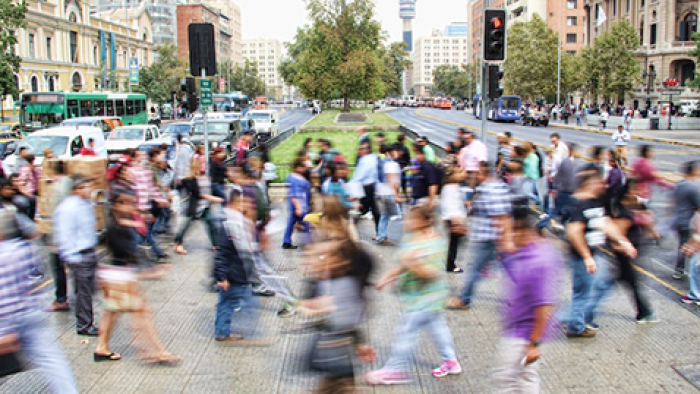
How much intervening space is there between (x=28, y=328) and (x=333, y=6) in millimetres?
67661

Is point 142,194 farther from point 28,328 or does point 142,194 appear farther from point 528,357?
point 528,357

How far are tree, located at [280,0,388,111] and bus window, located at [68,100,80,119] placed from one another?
34604 millimetres

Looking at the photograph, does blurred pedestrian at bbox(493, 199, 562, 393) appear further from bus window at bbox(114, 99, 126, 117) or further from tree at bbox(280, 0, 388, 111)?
tree at bbox(280, 0, 388, 111)

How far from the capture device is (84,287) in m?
6.96

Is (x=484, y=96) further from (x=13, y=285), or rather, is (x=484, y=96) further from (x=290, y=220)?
(x=13, y=285)

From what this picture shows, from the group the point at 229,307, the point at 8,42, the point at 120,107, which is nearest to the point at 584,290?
the point at 229,307

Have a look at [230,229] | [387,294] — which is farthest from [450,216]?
[230,229]

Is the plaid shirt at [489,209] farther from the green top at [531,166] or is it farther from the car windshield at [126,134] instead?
the car windshield at [126,134]

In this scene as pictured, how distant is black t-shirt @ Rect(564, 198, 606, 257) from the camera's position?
21.9ft

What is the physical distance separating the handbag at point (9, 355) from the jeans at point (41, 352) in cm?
14

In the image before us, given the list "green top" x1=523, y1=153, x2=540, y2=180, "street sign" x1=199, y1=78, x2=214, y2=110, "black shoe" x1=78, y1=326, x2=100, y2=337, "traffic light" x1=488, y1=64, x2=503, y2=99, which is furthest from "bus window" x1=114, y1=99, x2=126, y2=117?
"black shoe" x1=78, y1=326, x2=100, y2=337

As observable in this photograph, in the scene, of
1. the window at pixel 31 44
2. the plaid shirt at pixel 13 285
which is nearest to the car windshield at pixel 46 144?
the plaid shirt at pixel 13 285

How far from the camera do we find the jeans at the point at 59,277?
8000 millimetres

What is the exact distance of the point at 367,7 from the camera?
68.8 metres
